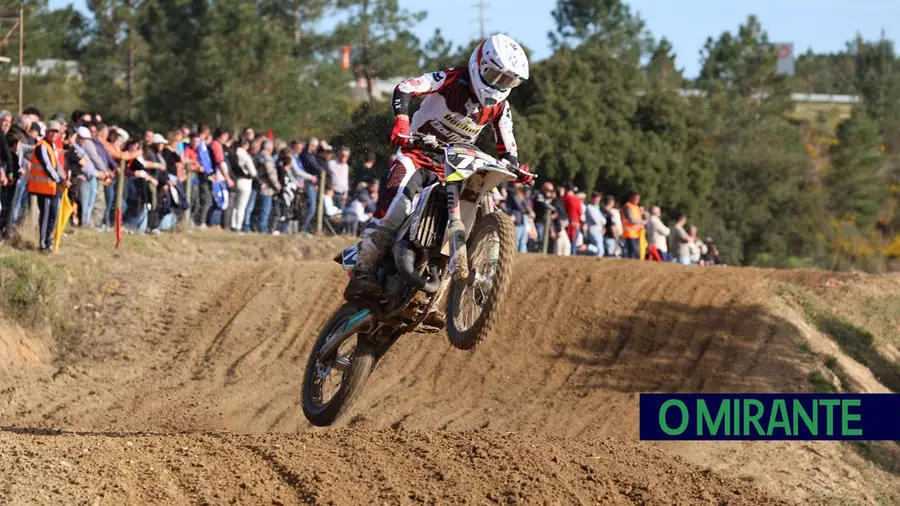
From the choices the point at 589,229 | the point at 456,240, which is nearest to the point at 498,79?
the point at 456,240

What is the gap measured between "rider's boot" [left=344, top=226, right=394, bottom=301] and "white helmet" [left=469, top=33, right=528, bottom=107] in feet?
4.44

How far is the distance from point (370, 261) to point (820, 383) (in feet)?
26.5

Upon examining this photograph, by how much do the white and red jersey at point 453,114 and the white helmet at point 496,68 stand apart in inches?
7.6

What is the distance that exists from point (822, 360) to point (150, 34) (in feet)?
102

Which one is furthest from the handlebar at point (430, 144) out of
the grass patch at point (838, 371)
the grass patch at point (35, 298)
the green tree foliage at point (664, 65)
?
the green tree foliage at point (664, 65)

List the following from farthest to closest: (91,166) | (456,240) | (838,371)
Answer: (91,166), (838,371), (456,240)

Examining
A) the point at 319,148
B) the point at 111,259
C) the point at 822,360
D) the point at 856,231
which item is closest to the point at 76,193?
the point at 111,259

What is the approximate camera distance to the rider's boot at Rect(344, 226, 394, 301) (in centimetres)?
888

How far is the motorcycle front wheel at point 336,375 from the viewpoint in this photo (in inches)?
358

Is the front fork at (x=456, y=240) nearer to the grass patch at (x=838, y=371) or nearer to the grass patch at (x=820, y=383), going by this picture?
the grass patch at (x=820, y=383)

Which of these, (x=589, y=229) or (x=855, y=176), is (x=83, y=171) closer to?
(x=589, y=229)

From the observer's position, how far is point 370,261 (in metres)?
8.98

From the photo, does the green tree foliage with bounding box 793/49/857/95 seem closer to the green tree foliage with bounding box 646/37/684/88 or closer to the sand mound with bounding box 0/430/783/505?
the green tree foliage with bounding box 646/37/684/88

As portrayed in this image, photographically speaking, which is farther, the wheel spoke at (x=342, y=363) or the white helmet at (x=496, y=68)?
the wheel spoke at (x=342, y=363)
